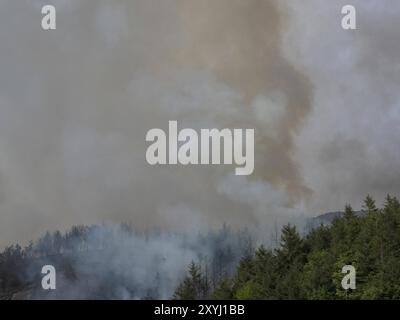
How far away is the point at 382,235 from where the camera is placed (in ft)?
154

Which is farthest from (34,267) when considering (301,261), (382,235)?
(382,235)

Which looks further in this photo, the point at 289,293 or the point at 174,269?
the point at 174,269

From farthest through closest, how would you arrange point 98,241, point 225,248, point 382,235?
point 225,248
point 98,241
point 382,235

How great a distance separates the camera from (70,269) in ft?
233

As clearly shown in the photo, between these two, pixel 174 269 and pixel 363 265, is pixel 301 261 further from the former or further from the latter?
pixel 174 269

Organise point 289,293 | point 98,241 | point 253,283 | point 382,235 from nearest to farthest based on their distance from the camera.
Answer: point 289,293
point 382,235
point 253,283
point 98,241

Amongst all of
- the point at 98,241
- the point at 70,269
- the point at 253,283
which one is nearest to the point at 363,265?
the point at 253,283

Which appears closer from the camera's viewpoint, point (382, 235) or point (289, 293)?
point (289, 293)
